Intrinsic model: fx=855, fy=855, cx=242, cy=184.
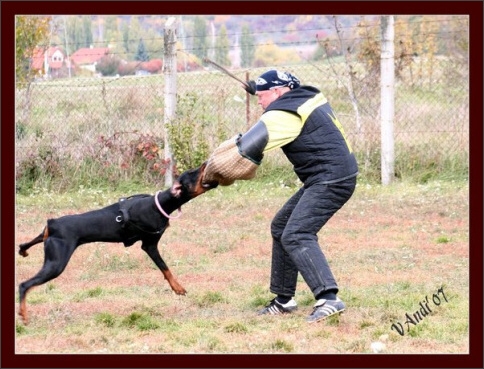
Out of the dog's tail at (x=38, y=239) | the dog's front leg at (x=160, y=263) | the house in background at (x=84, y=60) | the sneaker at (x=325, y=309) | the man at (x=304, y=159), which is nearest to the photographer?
the man at (x=304, y=159)

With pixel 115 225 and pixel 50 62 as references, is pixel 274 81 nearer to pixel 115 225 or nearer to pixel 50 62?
pixel 115 225

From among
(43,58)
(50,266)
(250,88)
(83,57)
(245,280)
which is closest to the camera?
(50,266)

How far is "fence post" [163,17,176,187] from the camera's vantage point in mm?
11023

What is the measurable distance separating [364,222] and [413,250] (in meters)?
1.31

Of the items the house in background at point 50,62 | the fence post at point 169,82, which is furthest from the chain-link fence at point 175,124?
the house in background at point 50,62

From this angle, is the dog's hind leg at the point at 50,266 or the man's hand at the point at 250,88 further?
the man's hand at the point at 250,88

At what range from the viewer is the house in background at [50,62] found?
14797 mm

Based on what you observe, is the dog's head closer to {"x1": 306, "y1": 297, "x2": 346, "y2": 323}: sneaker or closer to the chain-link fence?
{"x1": 306, "y1": 297, "x2": 346, "y2": 323}: sneaker

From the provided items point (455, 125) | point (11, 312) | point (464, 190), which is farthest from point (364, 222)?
point (11, 312)

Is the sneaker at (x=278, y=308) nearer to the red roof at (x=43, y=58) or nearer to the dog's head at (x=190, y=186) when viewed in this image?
the dog's head at (x=190, y=186)

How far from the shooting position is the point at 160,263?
6.18 metres

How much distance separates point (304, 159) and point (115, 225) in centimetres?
137

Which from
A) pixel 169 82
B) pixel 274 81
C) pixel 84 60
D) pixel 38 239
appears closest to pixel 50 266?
pixel 38 239

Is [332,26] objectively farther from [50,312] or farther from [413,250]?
[50,312]
